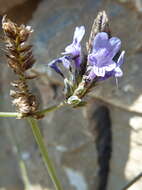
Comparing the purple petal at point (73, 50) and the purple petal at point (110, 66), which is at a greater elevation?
the purple petal at point (73, 50)

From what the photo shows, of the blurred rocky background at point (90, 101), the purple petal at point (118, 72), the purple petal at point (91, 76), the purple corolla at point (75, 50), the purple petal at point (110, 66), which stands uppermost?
the purple corolla at point (75, 50)

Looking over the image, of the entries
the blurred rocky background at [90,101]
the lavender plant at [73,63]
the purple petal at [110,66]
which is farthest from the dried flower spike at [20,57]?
the blurred rocky background at [90,101]

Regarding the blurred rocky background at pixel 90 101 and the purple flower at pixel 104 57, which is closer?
the purple flower at pixel 104 57

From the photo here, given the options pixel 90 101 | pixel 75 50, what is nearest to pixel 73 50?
pixel 75 50

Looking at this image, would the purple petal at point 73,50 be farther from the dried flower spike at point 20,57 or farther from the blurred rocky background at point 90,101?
the blurred rocky background at point 90,101

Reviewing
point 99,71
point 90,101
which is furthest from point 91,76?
point 90,101

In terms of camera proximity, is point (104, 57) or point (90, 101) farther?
point (90, 101)

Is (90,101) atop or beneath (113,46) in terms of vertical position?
beneath

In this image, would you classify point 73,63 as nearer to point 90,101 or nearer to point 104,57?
point 104,57
